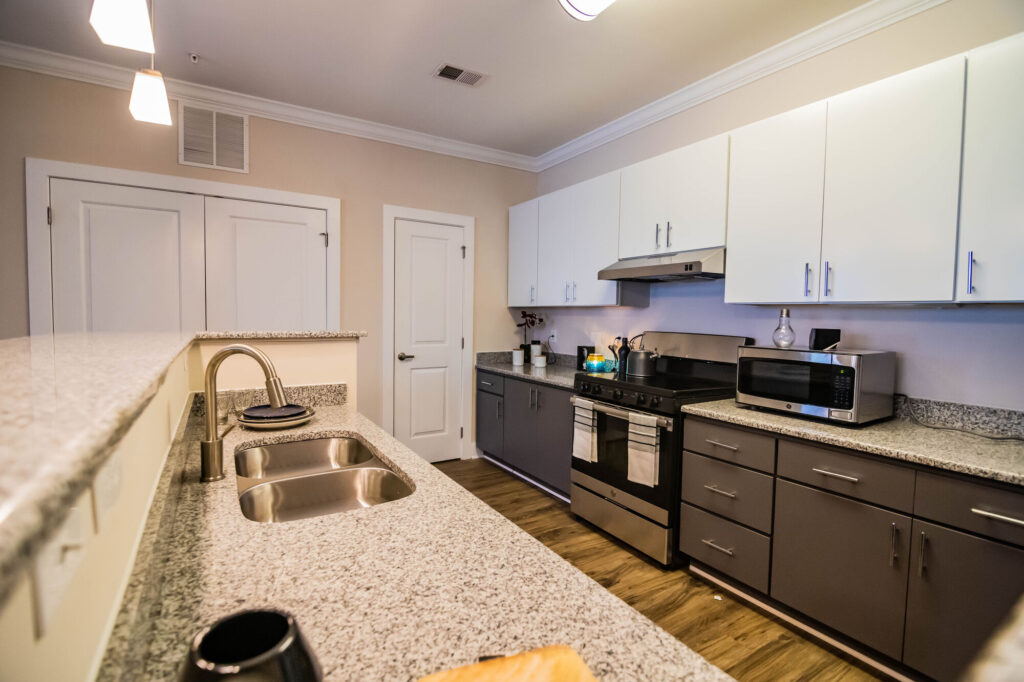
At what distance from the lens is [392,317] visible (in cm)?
397

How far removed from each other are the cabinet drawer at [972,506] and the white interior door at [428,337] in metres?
3.27

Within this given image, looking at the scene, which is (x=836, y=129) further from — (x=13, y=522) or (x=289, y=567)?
(x=13, y=522)

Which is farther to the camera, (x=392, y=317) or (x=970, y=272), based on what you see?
(x=392, y=317)

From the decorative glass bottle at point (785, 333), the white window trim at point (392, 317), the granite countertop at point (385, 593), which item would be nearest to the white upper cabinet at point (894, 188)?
the decorative glass bottle at point (785, 333)

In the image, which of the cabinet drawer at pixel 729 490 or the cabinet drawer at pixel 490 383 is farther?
the cabinet drawer at pixel 490 383

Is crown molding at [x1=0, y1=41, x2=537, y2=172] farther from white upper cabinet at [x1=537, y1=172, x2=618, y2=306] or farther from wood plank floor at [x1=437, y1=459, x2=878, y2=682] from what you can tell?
wood plank floor at [x1=437, y1=459, x2=878, y2=682]

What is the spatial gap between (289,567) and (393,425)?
3232 mm

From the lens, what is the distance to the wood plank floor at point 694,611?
1.84 metres

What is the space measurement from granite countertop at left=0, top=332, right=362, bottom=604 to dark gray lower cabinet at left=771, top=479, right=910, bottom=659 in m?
2.17

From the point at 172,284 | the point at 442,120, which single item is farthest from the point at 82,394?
the point at 442,120

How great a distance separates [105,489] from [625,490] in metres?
2.53

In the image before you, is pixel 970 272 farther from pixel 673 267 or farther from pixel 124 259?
pixel 124 259

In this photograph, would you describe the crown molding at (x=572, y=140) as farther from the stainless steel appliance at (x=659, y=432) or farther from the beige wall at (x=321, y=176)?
the stainless steel appliance at (x=659, y=432)

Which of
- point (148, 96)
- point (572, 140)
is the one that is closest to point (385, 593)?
point (148, 96)
